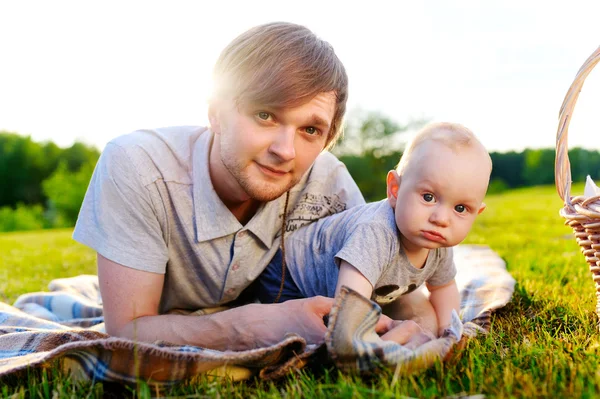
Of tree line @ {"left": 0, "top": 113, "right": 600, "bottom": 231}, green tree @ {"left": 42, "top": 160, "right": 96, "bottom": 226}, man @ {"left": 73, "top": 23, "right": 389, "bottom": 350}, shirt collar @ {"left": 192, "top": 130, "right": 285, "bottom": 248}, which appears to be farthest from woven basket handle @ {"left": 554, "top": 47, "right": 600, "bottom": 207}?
green tree @ {"left": 42, "top": 160, "right": 96, "bottom": 226}

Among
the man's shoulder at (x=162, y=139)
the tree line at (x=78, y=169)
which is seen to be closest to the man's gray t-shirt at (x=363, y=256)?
the man's shoulder at (x=162, y=139)

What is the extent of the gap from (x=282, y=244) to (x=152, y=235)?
67cm

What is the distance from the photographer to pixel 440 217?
2188 mm

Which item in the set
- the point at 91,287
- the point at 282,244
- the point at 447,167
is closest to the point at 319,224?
the point at 282,244

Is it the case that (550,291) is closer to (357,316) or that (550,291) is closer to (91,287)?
(357,316)

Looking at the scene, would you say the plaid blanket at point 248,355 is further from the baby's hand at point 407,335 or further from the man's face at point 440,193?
the man's face at point 440,193

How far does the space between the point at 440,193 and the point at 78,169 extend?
43.5 metres

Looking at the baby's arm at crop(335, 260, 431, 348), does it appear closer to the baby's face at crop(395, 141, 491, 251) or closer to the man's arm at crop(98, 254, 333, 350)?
the man's arm at crop(98, 254, 333, 350)

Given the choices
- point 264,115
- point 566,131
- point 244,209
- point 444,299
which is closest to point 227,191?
point 244,209

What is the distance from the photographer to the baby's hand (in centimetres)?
195

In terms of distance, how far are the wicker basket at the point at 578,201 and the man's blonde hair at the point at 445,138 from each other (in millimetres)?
479

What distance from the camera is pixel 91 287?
4.26m

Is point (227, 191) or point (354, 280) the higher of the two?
point (227, 191)

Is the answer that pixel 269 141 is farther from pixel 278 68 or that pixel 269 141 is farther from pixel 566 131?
pixel 566 131
